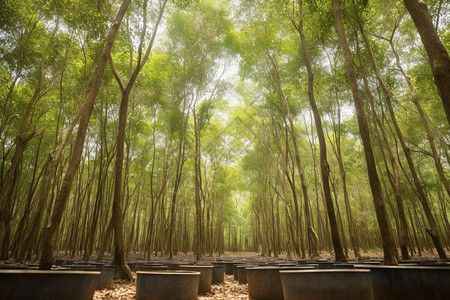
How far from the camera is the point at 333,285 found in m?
2.46

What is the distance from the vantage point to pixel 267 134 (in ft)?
50.5

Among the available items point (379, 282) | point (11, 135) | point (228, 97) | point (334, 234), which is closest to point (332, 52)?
point (228, 97)

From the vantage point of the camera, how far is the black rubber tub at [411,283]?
2.57m

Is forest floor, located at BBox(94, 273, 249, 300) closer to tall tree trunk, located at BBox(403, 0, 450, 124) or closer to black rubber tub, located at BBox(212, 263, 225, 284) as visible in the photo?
black rubber tub, located at BBox(212, 263, 225, 284)

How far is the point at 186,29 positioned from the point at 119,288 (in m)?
10.8

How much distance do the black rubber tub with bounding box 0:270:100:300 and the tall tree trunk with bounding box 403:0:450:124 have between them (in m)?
4.20

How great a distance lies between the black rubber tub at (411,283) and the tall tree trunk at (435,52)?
67.8 inches

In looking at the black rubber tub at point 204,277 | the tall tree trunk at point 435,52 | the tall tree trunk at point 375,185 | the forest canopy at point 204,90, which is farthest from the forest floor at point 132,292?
the tall tree trunk at point 435,52

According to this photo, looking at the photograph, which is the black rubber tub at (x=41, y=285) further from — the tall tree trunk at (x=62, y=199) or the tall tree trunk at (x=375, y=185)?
the tall tree trunk at (x=375, y=185)

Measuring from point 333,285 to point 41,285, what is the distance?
9.66 ft

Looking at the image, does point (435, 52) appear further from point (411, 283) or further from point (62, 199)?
point (62, 199)

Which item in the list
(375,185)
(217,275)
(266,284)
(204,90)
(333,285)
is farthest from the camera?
(204,90)

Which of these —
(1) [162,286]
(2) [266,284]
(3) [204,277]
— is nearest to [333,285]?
(2) [266,284]

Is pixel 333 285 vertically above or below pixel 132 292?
above
